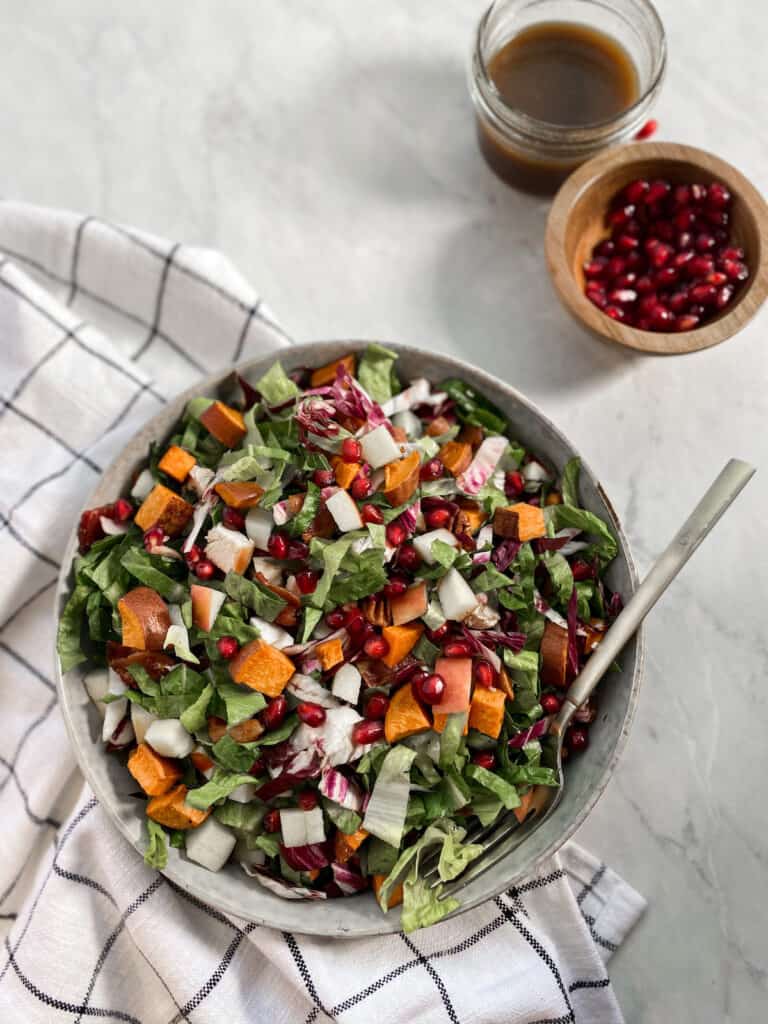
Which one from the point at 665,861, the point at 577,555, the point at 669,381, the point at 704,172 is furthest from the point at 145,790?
the point at 704,172

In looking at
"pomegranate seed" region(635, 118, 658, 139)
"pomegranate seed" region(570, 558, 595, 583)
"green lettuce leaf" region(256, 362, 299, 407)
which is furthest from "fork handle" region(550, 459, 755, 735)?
"pomegranate seed" region(635, 118, 658, 139)

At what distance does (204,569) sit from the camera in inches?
91.4

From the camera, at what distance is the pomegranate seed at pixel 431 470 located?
2385 mm

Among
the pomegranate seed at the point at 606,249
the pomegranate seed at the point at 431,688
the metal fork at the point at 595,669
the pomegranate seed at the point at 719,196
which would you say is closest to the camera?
the pomegranate seed at the point at 431,688

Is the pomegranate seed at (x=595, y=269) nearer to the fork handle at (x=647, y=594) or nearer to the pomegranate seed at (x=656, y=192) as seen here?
the pomegranate seed at (x=656, y=192)

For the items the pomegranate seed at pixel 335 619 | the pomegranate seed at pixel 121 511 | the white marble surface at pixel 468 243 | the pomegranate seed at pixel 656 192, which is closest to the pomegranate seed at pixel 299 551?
the pomegranate seed at pixel 335 619

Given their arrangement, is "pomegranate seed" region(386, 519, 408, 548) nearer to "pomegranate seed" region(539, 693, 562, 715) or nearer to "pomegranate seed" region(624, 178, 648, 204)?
"pomegranate seed" region(539, 693, 562, 715)

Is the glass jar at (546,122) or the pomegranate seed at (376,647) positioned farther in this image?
the glass jar at (546,122)

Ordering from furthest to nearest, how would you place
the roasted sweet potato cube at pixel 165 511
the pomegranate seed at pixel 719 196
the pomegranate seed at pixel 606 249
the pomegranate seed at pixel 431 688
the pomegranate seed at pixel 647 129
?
A: 1. the pomegranate seed at pixel 647 129
2. the pomegranate seed at pixel 606 249
3. the pomegranate seed at pixel 719 196
4. the roasted sweet potato cube at pixel 165 511
5. the pomegranate seed at pixel 431 688

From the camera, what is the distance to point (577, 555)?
2473mm

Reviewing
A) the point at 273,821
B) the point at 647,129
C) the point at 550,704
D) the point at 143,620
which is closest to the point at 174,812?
the point at 273,821

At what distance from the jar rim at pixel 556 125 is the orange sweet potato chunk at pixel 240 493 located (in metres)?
1.24

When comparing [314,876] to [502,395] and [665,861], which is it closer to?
[665,861]

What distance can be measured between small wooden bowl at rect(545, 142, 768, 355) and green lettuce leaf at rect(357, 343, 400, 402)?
1.74ft
